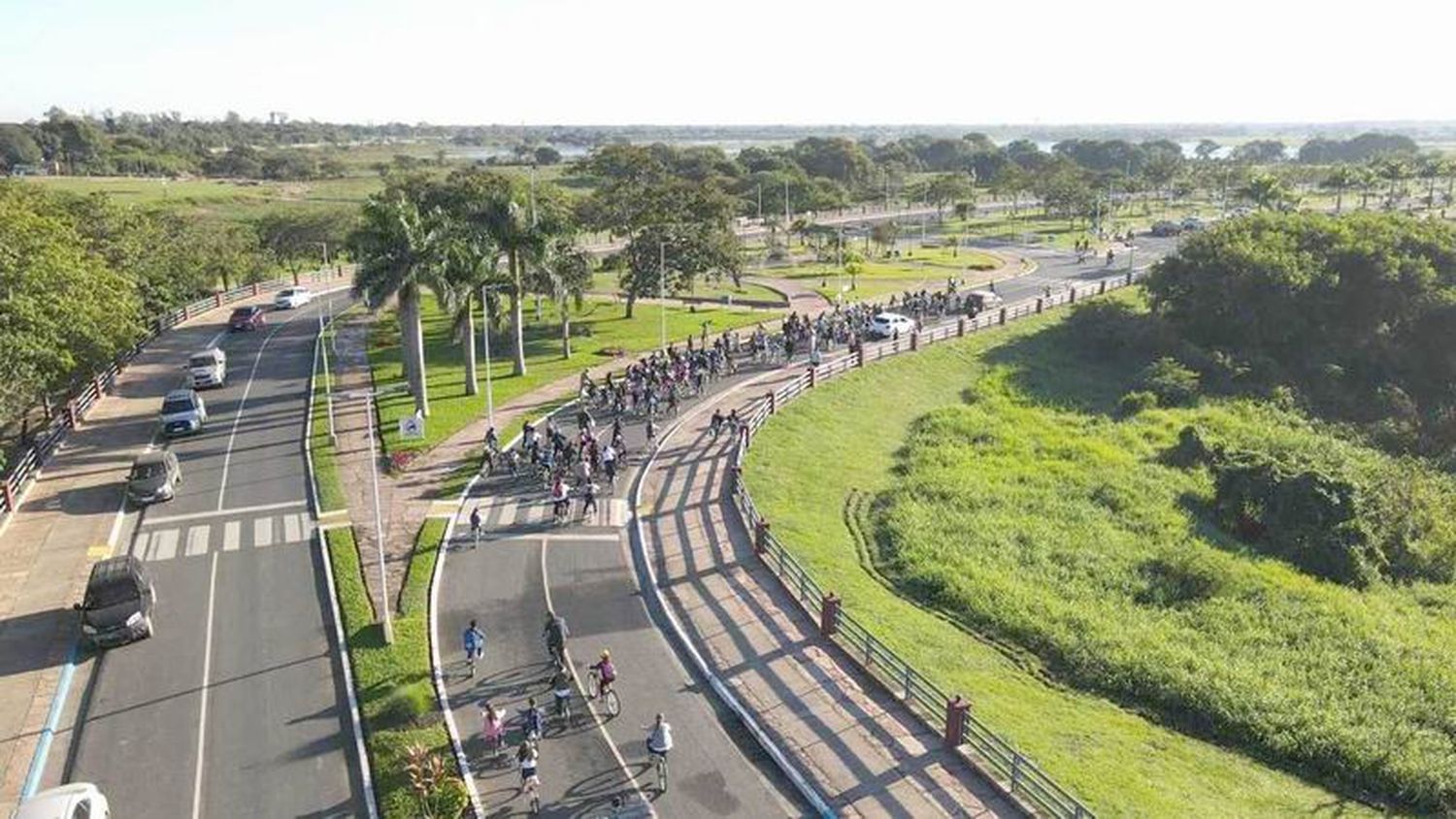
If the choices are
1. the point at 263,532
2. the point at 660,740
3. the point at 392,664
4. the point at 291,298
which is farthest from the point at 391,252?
the point at 291,298

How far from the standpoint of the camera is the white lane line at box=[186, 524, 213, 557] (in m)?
31.9

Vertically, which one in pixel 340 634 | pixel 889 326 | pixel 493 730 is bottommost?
pixel 340 634

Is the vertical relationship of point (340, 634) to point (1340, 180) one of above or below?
below

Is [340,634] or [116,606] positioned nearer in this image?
[116,606]

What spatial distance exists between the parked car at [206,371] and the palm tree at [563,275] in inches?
625

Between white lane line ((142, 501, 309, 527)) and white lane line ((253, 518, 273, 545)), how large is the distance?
3.33ft

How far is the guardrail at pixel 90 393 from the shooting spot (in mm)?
36481

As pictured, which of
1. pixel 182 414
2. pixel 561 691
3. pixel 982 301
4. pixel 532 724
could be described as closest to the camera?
pixel 532 724

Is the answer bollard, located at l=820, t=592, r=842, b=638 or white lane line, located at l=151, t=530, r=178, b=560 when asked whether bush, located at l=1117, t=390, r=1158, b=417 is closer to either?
bollard, located at l=820, t=592, r=842, b=638

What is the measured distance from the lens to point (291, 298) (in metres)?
74.2

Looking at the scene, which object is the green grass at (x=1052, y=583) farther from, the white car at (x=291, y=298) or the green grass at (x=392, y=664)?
the white car at (x=291, y=298)

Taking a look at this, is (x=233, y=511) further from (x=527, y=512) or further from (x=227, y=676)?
(x=227, y=676)

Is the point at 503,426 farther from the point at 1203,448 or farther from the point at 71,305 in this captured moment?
the point at 1203,448

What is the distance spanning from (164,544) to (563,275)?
96.4 ft
